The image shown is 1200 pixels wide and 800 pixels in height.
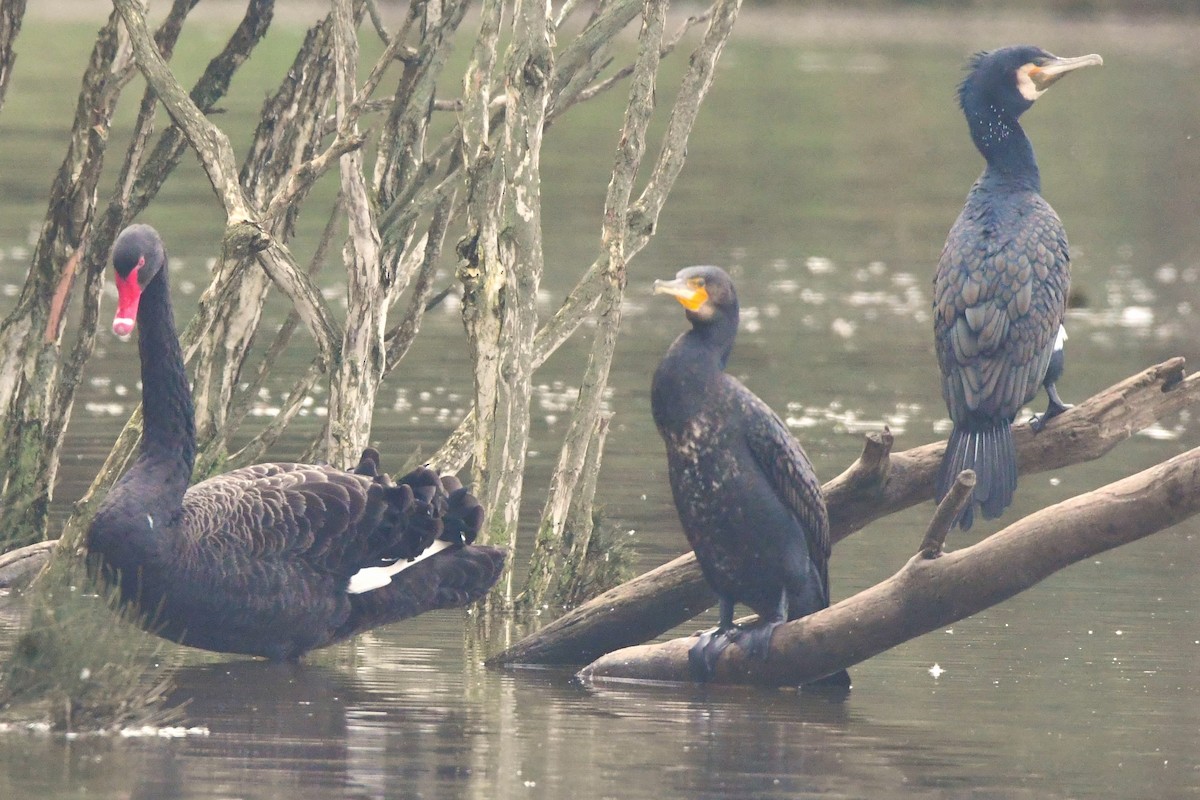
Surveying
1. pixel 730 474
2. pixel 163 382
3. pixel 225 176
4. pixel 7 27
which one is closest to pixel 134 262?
pixel 163 382

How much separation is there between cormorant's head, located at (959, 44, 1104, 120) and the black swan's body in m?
2.64

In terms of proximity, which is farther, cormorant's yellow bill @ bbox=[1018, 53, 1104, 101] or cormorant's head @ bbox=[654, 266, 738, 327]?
cormorant's yellow bill @ bbox=[1018, 53, 1104, 101]

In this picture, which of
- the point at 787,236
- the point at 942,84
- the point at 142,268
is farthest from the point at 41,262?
the point at 942,84

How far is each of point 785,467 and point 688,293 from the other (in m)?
0.72

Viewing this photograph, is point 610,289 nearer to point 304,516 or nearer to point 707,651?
point 304,516

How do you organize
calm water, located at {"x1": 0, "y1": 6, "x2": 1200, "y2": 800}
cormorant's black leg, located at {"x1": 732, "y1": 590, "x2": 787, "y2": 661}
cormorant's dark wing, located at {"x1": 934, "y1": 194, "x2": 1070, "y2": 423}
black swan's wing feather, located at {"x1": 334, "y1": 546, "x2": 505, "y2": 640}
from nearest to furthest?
calm water, located at {"x1": 0, "y1": 6, "x2": 1200, "y2": 800}
cormorant's black leg, located at {"x1": 732, "y1": 590, "x2": 787, "y2": 661}
cormorant's dark wing, located at {"x1": 934, "y1": 194, "x2": 1070, "y2": 423}
black swan's wing feather, located at {"x1": 334, "y1": 546, "x2": 505, "y2": 640}

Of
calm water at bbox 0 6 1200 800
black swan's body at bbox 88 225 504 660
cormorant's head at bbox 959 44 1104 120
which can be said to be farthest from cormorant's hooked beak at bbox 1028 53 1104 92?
black swan's body at bbox 88 225 504 660

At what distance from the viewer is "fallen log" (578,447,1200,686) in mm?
7578

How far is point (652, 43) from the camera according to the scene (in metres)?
9.56

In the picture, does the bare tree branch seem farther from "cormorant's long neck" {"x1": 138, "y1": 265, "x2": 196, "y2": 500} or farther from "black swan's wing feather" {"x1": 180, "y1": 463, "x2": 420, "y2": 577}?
"black swan's wing feather" {"x1": 180, "y1": 463, "x2": 420, "y2": 577}

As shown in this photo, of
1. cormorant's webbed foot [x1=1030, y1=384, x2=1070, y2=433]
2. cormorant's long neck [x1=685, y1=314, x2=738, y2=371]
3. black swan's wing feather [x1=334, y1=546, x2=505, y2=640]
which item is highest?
cormorant's long neck [x1=685, y1=314, x2=738, y2=371]

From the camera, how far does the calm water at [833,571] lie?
23.9 feet

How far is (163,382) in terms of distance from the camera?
28.6 feet

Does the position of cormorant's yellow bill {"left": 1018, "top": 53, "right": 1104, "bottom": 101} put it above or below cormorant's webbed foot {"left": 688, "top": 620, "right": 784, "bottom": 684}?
above
